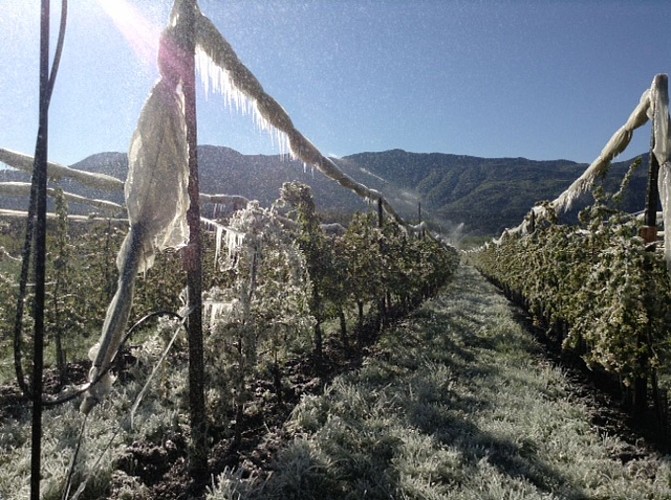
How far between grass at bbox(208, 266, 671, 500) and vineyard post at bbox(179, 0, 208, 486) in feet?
1.51

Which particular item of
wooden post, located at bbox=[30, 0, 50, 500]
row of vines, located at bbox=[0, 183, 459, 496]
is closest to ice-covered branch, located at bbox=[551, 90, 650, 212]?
row of vines, located at bbox=[0, 183, 459, 496]

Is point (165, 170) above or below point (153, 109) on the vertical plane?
below

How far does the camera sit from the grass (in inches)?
163

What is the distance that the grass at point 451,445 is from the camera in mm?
4137

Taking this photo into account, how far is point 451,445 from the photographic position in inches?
199

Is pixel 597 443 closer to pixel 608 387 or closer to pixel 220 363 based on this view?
pixel 608 387

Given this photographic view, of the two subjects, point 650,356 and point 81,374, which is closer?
point 650,356

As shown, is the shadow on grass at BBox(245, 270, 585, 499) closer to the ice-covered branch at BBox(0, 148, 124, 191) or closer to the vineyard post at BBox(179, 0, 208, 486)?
A: the vineyard post at BBox(179, 0, 208, 486)

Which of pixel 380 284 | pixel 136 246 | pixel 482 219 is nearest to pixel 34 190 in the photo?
pixel 136 246

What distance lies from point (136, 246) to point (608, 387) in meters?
8.81

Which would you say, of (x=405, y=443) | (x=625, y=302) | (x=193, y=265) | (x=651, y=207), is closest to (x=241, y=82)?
(x=193, y=265)

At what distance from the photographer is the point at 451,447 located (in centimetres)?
494

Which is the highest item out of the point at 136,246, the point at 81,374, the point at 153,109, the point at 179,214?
the point at 153,109

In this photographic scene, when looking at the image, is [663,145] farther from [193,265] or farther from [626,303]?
[193,265]
